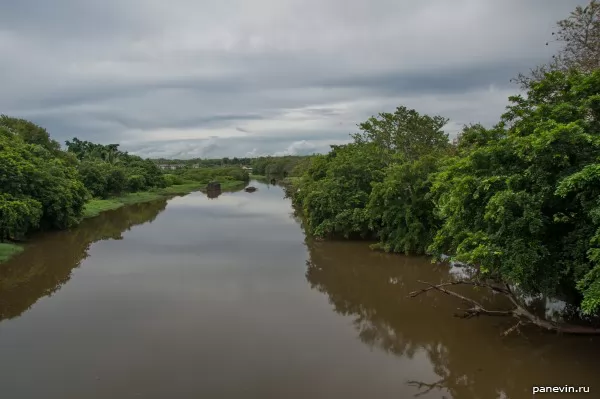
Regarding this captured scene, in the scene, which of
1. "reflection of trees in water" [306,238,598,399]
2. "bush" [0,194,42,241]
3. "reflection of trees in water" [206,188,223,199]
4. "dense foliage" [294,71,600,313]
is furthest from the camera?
"reflection of trees in water" [206,188,223,199]

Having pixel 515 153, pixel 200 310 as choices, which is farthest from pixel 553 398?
pixel 200 310

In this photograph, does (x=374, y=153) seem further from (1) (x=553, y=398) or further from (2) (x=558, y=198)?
(1) (x=553, y=398)

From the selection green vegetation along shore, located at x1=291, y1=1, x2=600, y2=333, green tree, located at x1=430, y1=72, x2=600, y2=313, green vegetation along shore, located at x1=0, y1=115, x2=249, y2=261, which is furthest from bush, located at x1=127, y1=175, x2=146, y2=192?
green tree, located at x1=430, y1=72, x2=600, y2=313

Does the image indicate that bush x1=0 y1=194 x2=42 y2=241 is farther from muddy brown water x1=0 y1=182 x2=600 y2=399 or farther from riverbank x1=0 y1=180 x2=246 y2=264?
muddy brown water x1=0 y1=182 x2=600 y2=399

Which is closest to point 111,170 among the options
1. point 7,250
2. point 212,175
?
point 7,250

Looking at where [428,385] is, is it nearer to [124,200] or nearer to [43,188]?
[43,188]

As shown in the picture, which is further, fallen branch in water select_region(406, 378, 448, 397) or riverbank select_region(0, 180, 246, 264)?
riverbank select_region(0, 180, 246, 264)
